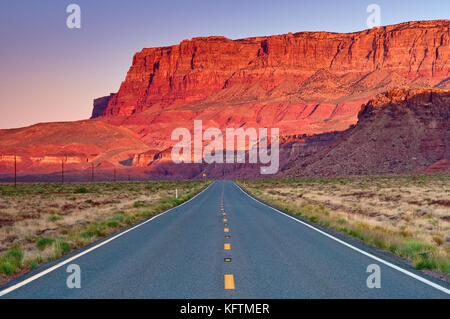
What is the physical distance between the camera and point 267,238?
13.9 m

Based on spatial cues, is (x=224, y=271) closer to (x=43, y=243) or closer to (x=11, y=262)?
(x=11, y=262)

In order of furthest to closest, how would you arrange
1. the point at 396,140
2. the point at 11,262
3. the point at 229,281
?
the point at 396,140
the point at 11,262
the point at 229,281

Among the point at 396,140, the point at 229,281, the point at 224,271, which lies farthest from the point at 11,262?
the point at 396,140

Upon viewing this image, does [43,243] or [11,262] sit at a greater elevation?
[11,262]

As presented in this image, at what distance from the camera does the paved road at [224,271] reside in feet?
23.6

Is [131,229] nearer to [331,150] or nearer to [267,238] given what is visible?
[267,238]

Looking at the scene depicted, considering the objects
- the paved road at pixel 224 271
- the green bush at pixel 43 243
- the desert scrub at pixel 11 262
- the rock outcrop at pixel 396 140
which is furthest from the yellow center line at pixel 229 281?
the rock outcrop at pixel 396 140

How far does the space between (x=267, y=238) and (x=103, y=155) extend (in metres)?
161

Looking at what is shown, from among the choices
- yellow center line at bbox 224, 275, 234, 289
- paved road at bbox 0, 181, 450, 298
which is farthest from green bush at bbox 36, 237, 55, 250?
yellow center line at bbox 224, 275, 234, 289

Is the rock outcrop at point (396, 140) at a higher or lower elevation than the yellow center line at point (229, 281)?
higher

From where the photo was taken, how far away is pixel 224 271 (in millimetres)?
8852

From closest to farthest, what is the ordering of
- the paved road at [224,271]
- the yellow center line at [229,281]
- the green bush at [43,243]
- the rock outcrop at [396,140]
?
the paved road at [224,271] → the yellow center line at [229,281] → the green bush at [43,243] → the rock outcrop at [396,140]

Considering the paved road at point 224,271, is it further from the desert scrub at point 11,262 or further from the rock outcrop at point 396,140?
the rock outcrop at point 396,140

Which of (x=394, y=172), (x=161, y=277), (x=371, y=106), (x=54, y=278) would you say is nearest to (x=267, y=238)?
(x=161, y=277)
